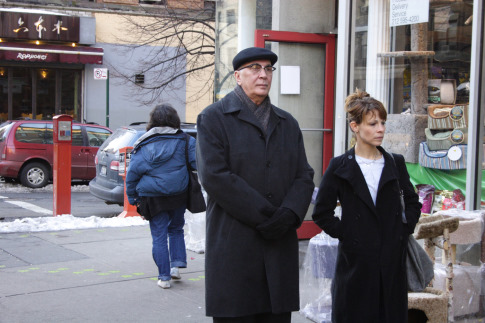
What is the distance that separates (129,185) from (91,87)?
2009 cm

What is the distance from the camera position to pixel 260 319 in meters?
3.50

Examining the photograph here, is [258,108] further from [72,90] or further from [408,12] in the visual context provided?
[72,90]

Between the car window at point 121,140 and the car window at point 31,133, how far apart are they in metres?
4.72

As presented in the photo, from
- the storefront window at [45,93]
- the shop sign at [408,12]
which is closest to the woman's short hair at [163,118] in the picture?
the shop sign at [408,12]

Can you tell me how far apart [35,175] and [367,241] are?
14518 mm

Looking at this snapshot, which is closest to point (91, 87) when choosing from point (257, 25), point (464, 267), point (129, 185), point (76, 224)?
point (76, 224)

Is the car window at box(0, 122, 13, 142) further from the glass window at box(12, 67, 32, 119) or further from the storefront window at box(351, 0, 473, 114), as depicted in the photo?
the storefront window at box(351, 0, 473, 114)

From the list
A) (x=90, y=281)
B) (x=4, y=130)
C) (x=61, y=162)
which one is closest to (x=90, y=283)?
(x=90, y=281)

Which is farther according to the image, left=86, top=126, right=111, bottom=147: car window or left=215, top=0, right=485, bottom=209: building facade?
left=86, top=126, right=111, bottom=147: car window

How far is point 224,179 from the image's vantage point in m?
3.31

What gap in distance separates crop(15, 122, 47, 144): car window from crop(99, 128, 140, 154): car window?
4.72 meters

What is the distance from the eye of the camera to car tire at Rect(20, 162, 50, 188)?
1675cm

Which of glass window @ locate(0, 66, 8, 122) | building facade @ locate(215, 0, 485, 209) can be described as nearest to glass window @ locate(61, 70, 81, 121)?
glass window @ locate(0, 66, 8, 122)

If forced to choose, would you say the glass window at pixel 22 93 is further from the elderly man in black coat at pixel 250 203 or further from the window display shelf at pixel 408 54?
the elderly man in black coat at pixel 250 203
